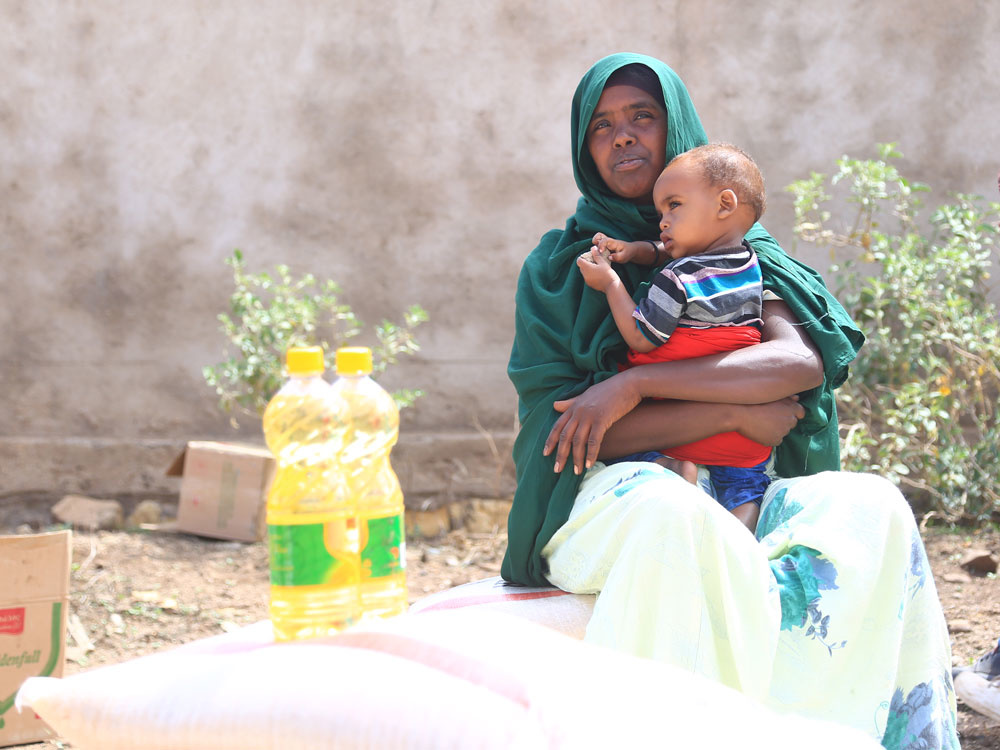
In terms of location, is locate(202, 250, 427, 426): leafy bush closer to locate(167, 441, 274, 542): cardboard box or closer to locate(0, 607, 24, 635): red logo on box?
locate(167, 441, 274, 542): cardboard box

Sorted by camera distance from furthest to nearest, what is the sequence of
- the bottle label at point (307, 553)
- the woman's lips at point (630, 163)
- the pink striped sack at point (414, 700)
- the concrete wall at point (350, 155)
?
the concrete wall at point (350, 155)
the woman's lips at point (630, 163)
the bottle label at point (307, 553)
the pink striped sack at point (414, 700)

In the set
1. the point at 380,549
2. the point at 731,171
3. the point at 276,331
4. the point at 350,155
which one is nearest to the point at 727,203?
the point at 731,171

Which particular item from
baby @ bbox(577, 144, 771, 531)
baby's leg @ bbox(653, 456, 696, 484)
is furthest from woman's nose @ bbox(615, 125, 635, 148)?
baby's leg @ bbox(653, 456, 696, 484)

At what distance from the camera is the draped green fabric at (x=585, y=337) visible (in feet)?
8.28

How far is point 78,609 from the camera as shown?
13.4ft

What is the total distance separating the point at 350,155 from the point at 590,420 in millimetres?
3197

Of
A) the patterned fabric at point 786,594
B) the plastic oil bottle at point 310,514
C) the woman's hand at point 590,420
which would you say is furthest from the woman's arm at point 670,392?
the plastic oil bottle at point 310,514

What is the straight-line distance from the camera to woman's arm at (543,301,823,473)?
8.02ft

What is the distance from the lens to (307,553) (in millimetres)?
1693

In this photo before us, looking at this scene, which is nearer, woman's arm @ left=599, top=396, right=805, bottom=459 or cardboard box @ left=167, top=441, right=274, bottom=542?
woman's arm @ left=599, top=396, right=805, bottom=459

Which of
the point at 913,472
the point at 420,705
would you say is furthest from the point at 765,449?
the point at 913,472

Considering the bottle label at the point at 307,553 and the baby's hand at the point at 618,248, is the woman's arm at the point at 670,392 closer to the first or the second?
the baby's hand at the point at 618,248

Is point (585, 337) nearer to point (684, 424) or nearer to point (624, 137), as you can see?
point (684, 424)

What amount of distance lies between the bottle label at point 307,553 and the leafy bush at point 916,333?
310cm
